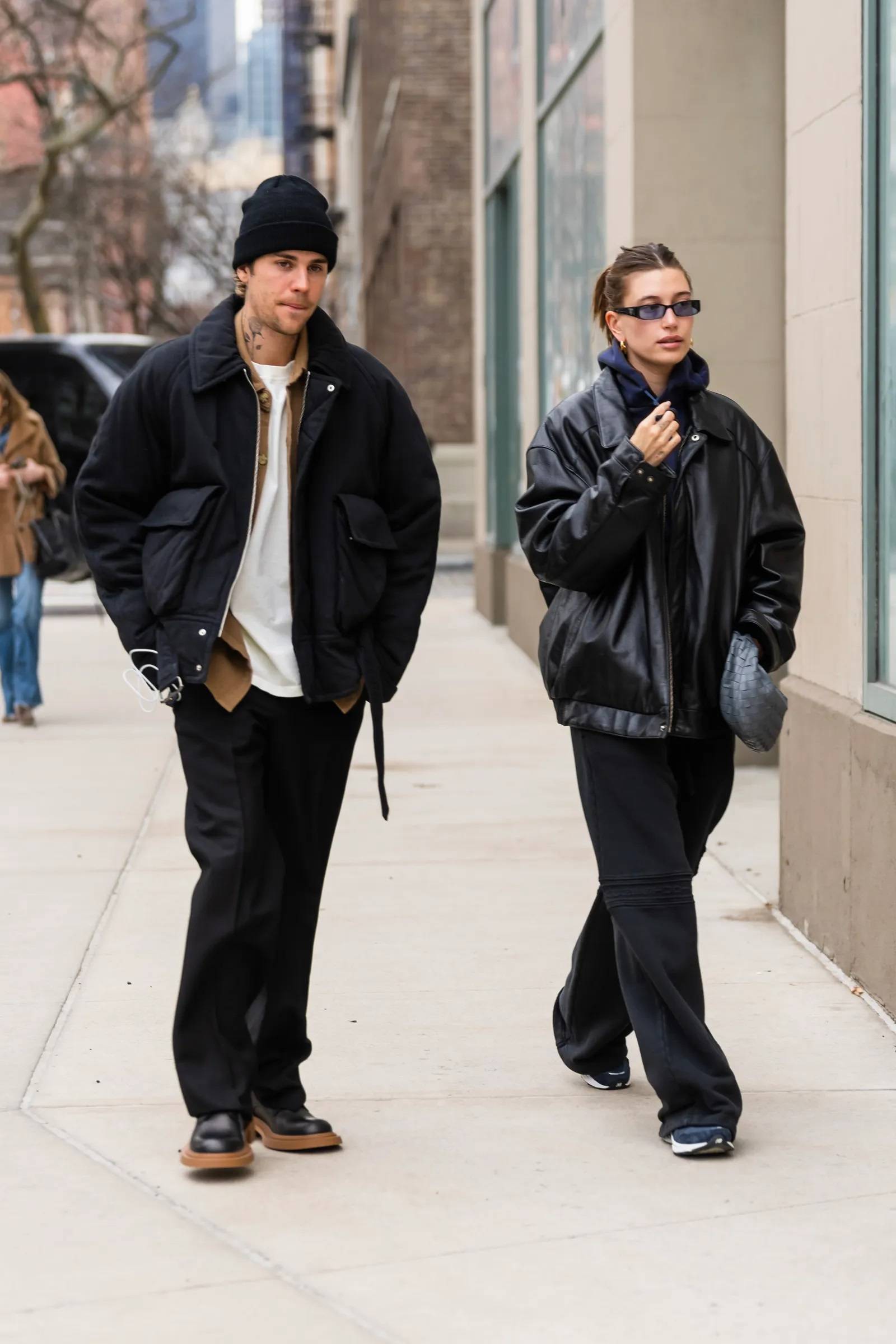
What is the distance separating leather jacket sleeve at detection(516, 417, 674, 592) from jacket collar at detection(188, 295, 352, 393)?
1.54ft

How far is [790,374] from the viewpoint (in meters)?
6.64

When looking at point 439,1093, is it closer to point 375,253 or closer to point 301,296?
point 301,296

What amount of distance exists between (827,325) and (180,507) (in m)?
2.62

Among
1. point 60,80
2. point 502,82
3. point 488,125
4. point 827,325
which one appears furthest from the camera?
point 60,80

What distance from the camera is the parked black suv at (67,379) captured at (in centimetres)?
2028

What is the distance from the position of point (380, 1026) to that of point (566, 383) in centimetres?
812

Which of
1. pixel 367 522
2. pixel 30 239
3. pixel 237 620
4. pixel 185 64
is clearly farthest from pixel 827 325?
pixel 185 64

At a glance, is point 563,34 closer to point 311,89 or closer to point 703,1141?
point 703,1141

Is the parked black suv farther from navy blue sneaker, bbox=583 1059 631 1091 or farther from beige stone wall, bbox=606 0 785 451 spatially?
navy blue sneaker, bbox=583 1059 631 1091

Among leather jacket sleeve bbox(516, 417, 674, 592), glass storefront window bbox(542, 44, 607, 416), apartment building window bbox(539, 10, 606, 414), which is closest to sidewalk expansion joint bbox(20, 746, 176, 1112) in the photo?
leather jacket sleeve bbox(516, 417, 674, 592)

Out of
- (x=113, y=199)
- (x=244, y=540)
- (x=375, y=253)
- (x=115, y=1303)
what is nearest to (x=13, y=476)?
(x=244, y=540)

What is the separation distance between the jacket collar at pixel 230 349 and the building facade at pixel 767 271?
6.26 ft

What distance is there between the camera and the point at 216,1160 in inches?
169

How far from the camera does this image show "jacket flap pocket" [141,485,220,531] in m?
4.27
